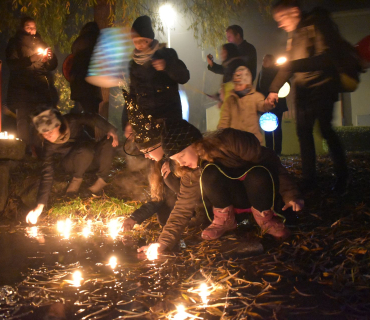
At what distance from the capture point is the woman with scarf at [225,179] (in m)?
2.82

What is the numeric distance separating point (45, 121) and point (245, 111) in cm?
247

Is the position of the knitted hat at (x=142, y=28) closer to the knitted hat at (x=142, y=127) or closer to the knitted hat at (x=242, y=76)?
the knitted hat at (x=142, y=127)

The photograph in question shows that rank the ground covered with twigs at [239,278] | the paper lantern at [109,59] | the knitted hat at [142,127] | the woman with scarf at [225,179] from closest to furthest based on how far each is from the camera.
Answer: the ground covered with twigs at [239,278]
the woman with scarf at [225,179]
the knitted hat at [142,127]
the paper lantern at [109,59]

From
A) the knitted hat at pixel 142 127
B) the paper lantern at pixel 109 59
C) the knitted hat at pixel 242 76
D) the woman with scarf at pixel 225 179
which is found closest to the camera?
the woman with scarf at pixel 225 179

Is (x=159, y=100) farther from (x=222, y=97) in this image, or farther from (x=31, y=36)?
(x=31, y=36)

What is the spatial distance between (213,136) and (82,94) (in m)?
2.84

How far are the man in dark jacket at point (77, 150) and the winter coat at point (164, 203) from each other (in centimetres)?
152

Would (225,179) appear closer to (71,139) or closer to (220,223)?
(220,223)

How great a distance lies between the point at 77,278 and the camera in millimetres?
2445

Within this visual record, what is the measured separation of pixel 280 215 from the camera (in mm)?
2910

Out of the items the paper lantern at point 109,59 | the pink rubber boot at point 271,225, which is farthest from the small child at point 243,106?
the paper lantern at point 109,59

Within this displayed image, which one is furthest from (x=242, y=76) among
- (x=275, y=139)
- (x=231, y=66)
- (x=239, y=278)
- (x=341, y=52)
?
(x=239, y=278)

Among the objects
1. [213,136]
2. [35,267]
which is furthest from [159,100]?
[35,267]

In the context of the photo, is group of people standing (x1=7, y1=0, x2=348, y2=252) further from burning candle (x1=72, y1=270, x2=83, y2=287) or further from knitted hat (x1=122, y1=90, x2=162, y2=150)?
burning candle (x1=72, y1=270, x2=83, y2=287)
